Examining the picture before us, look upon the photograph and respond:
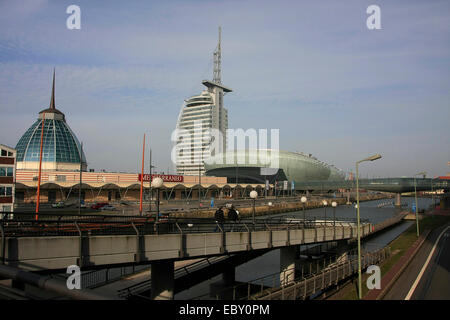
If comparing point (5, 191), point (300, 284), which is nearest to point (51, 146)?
point (5, 191)

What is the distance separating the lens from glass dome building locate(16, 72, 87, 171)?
11019cm

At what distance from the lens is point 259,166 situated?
17488cm

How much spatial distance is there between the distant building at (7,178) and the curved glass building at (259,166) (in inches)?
5395

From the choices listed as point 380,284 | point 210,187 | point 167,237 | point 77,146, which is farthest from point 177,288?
point 77,146

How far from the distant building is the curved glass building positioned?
137039 mm

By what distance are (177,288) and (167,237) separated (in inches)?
338

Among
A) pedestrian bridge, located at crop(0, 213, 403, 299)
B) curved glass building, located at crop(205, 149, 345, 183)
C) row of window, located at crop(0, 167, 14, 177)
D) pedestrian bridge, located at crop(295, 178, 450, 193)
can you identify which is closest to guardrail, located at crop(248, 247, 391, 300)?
pedestrian bridge, located at crop(0, 213, 403, 299)

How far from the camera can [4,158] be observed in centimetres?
3753

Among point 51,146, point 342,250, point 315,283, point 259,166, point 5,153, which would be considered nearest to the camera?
point 315,283

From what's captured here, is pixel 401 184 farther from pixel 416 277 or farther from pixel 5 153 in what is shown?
pixel 5 153

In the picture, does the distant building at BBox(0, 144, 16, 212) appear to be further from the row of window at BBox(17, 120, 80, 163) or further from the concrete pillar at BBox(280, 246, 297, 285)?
the row of window at BBox(17, 120, 80, 163)

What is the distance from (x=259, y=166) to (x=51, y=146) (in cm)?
9819
